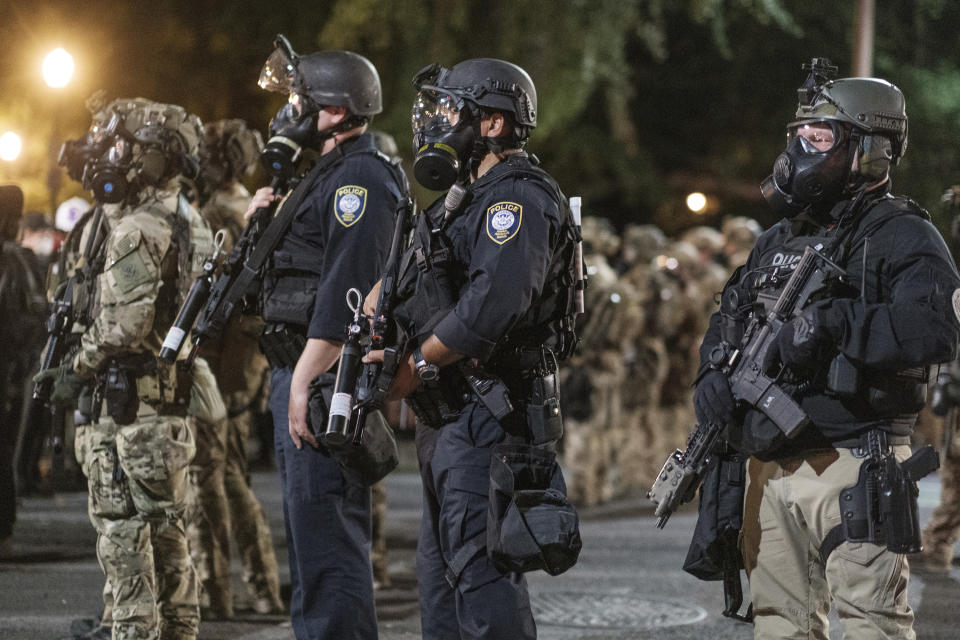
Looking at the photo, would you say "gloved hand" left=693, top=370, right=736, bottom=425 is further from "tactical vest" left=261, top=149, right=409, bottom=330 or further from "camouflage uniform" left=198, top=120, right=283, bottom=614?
"camouflage uniform" left=198, top=120, right=283, bottom=614

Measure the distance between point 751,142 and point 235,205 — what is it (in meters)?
16.7

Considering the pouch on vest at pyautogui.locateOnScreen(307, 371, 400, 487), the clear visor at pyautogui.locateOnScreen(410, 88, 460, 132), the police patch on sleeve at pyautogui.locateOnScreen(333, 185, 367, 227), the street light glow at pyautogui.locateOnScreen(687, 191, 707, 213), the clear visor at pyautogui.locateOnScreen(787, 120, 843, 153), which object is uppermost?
the street light glow at pyautogui.locateOnScreen(687, 191, 707, 213)

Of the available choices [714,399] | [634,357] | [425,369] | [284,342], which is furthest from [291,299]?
[634,357]

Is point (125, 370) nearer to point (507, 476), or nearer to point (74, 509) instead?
point (507, 476)

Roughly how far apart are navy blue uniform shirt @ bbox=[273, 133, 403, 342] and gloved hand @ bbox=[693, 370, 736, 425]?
4.50 ft

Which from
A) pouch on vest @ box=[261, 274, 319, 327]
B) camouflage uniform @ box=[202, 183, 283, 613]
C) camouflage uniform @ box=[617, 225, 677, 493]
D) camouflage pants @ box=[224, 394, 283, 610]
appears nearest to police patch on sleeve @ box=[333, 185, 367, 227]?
pouch on vest @ box=[261, 274, 319, 327]

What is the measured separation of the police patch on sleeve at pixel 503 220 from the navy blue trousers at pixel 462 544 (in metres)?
0.59

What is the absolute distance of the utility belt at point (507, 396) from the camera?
424cm

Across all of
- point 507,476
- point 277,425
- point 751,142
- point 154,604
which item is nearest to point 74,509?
point 154,604

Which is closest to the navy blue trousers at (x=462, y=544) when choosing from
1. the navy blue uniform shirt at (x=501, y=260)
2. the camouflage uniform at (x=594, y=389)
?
the navy blue uniform shirt at (x=501, y=260)

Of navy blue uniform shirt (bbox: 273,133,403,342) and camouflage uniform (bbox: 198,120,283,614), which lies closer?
navy blue uniform shirt (bbox: 273,133,403,342)

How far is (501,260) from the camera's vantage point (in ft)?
13.4

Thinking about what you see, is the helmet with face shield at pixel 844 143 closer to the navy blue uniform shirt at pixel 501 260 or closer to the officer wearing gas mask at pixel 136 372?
the navy blue uniform shirt at pixel 501 260

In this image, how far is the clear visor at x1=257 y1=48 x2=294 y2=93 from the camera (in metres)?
5.54
